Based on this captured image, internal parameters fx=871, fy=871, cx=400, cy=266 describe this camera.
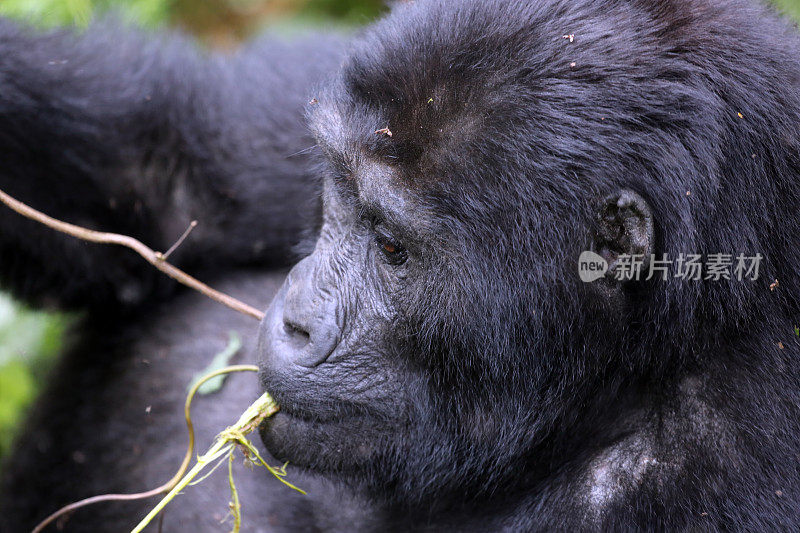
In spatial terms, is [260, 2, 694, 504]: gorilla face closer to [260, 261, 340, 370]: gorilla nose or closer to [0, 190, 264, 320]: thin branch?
[260, 261, 340, 370]: gorilla nose

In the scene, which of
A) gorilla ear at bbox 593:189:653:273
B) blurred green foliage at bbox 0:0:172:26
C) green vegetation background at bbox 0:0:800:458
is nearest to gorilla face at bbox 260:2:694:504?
gorilla ear at bbox 593:189:653:273

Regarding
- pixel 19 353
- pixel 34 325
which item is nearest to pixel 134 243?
pixel 19 353

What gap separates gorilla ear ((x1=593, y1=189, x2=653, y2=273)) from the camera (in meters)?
2.31

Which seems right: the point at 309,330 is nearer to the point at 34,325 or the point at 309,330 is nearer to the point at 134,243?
the point at 134,243

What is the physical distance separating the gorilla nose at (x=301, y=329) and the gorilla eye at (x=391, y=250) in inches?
8.8

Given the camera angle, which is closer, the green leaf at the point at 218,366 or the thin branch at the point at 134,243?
the thin branch at the point at 134,243

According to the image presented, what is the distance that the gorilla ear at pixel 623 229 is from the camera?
2.31 metres

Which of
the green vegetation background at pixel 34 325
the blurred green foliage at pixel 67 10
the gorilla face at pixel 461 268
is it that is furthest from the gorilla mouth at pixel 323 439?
the blurred green foliage at pixel 67 10

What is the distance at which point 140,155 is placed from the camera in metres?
3.62

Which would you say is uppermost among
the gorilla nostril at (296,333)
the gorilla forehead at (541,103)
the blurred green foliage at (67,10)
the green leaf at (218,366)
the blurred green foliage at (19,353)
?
the gorilla forehead at (541,103)

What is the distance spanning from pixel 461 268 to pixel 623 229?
450mm

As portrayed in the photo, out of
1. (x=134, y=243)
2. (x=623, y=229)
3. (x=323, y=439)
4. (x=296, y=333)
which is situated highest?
(x=623, y=229)

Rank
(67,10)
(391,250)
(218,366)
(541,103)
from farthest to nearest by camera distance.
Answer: (67,10) → (218,366) → (391,250) → (541,103)

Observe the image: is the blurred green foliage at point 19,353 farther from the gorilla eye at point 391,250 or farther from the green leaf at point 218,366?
the gorilla eye at point 391,250
